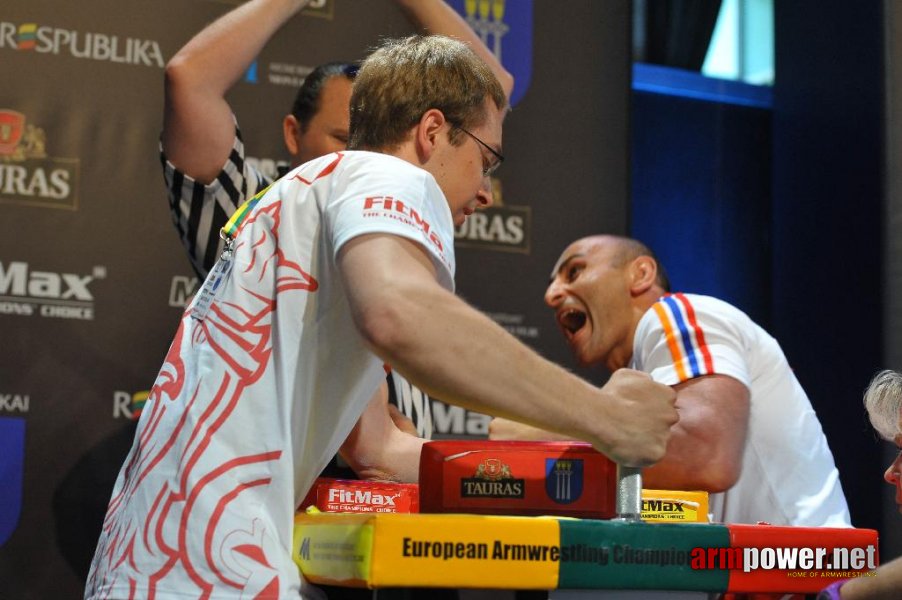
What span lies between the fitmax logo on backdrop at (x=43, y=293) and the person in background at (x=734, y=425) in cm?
130

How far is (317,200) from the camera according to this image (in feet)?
4.29

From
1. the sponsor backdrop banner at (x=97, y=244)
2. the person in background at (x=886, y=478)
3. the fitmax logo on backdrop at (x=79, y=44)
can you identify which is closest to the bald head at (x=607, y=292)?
the sponsor backdrop banner at (x=97, y=244)

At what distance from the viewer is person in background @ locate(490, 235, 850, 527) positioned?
7.57 ft

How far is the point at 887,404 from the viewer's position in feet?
6.64

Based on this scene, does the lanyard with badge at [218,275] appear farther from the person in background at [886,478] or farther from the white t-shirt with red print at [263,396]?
the person in background at [886,478]

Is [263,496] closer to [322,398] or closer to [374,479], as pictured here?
[322,398]

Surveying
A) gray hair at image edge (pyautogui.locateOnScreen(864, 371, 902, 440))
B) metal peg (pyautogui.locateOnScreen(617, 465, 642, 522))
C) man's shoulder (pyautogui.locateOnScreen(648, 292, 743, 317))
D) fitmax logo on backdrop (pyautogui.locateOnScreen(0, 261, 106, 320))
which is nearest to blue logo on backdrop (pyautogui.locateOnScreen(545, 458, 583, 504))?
metal peg (pyautogui.locateOnScreen(617, 465, 642, 522))

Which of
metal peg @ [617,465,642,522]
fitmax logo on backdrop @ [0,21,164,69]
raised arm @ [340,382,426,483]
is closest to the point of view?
metal peg @ [617,465,642,522]

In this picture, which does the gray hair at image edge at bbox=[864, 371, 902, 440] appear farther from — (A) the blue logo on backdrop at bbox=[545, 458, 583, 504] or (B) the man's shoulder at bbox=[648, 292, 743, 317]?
(A) the blue logo on backdrop at bbox=[545, 458, 583, 504]

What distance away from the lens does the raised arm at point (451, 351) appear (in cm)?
113

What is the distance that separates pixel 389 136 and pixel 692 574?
0.69m

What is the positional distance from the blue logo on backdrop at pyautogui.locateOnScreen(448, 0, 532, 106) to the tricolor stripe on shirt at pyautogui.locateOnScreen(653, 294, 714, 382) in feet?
4.22

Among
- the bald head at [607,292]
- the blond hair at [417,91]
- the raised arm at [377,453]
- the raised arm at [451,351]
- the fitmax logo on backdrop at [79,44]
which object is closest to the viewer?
the raised arm at [451,351]

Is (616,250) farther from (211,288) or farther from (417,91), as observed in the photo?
(211,288)
